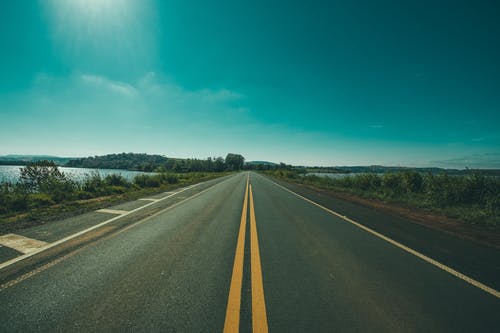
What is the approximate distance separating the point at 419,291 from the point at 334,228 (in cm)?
282

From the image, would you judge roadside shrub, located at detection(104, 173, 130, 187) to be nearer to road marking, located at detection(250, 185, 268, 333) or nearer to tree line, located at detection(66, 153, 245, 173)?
road marking, located at detection(250, 185, 268, 333)

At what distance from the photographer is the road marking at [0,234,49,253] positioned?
361 centimetres

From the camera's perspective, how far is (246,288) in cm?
253

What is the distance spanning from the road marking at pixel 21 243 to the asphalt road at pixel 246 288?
79cm

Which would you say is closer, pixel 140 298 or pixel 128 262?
pixel 140 298

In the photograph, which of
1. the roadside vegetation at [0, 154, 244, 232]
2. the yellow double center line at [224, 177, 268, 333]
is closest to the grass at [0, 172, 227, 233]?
the roadside vegetation at [0, 154, 244, 232]

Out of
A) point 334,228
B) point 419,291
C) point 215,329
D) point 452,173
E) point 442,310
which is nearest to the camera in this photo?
point 215,329

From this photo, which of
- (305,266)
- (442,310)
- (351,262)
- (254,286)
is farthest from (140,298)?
(442,310)

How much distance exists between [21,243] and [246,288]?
4.75 meters

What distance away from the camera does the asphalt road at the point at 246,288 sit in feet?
6.38

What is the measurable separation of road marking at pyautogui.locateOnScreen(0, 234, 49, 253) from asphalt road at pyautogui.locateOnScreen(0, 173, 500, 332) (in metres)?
0.79

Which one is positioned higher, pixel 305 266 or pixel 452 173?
Answer: pixel 452 173

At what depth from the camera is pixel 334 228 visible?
5.35 meters

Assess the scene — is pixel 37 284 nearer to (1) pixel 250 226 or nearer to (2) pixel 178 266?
(2) pixel 178 266
